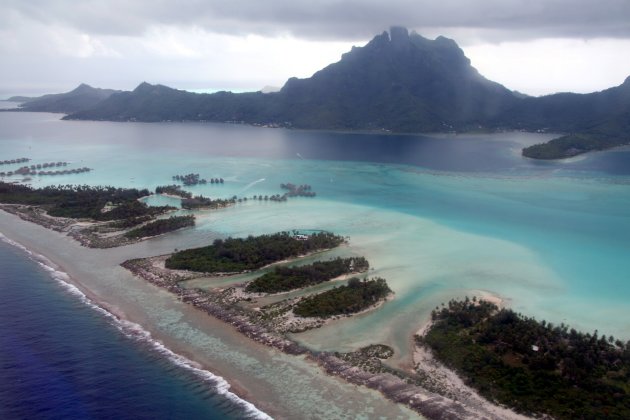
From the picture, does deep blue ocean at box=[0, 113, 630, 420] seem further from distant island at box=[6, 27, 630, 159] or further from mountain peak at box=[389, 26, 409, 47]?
mountain peak at box=[389, 26, 409, 47]

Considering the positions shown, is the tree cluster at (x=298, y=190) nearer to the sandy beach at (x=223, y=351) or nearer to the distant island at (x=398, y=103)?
the sandy beach at (x=223, y=351)

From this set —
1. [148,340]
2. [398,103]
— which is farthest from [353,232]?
[398,103]

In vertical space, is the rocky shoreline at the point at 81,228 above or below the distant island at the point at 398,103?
below

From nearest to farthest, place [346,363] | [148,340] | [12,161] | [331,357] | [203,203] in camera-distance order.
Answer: [346,363], [331,357], [148,340], [203,203], [12,161]

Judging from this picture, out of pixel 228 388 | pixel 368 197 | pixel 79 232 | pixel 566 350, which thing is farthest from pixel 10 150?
pixel 566 350

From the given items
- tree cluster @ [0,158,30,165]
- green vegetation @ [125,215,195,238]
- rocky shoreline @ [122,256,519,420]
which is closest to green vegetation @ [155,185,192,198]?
green vegetation @ [125,215,195,238]

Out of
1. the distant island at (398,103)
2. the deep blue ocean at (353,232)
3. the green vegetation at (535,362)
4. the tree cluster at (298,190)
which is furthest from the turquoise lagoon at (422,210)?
the distant island at (398,103)

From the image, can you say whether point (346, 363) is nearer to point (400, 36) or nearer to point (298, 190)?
point (298, 190)
